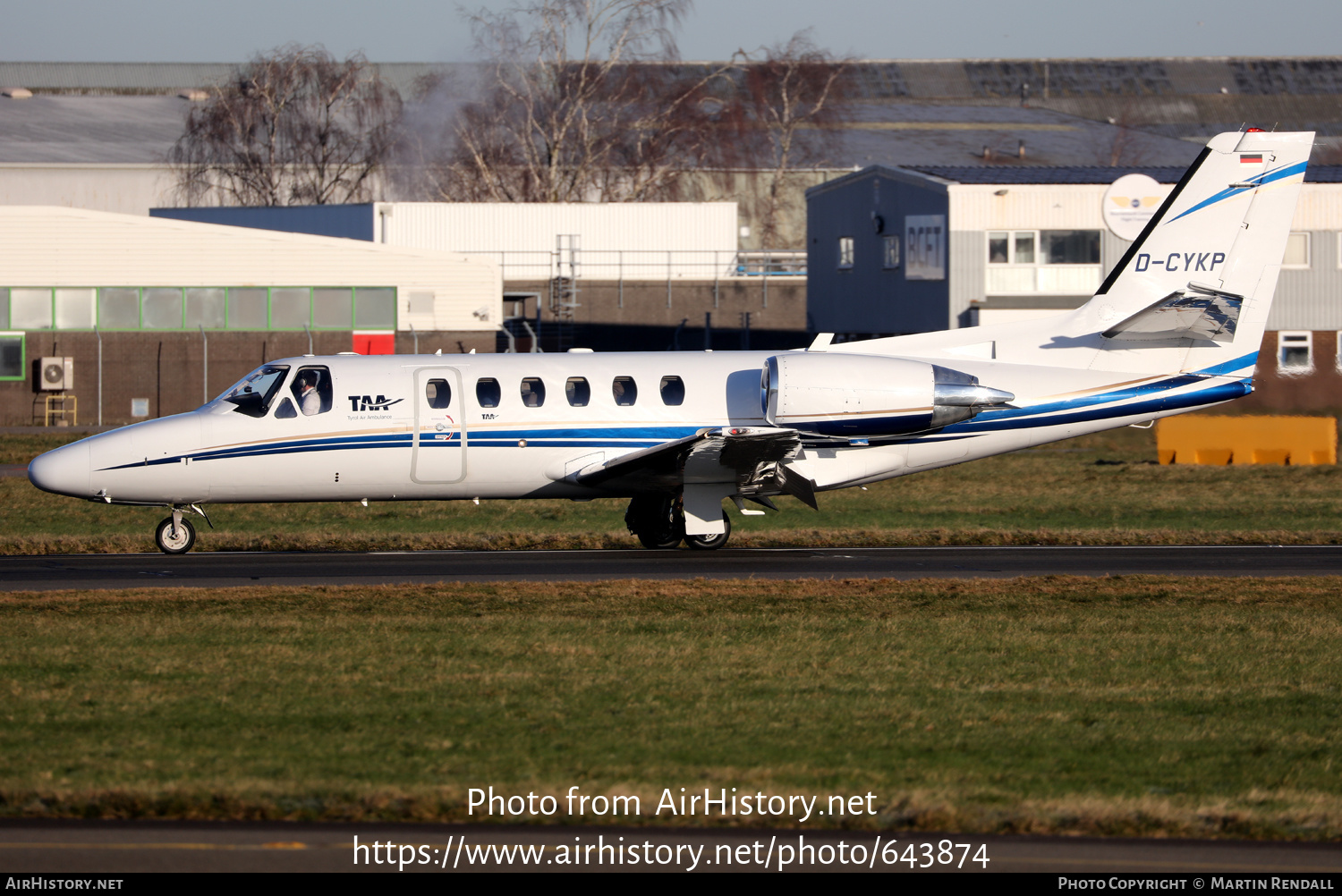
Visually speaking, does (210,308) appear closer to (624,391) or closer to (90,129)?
(624,391)

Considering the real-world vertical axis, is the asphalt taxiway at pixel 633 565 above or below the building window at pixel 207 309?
below

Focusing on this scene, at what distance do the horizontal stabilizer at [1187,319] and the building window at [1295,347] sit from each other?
2465cm

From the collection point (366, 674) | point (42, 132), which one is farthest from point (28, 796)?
point (42, 132)

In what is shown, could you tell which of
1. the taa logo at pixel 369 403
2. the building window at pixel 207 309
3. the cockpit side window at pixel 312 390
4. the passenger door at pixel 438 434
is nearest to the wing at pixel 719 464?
the passenger door at pixel 438 434

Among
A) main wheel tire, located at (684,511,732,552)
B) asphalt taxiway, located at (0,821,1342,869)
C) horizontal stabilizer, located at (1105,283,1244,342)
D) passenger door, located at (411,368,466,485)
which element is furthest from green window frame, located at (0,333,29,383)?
asphalt taxiway, located at (0,821,1342,869)

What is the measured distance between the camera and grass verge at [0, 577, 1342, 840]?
8.40 m

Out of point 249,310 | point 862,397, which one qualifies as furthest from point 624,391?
point 249,310

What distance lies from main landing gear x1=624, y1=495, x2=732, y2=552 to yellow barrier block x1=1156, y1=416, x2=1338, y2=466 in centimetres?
1593

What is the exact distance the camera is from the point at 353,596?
51.5ft

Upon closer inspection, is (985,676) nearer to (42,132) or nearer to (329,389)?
(329,389)

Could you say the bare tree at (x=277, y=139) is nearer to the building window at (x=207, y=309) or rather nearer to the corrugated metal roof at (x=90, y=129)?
the corrugated metal roof at (x=90, y=129)

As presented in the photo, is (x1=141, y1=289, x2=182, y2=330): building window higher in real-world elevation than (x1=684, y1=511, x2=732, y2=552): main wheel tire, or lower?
higher

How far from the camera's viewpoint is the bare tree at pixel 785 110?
255 ft

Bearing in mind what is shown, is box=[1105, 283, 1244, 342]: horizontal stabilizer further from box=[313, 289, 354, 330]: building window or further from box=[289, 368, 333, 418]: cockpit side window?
box=[313, 289, 354, 330]: building window
